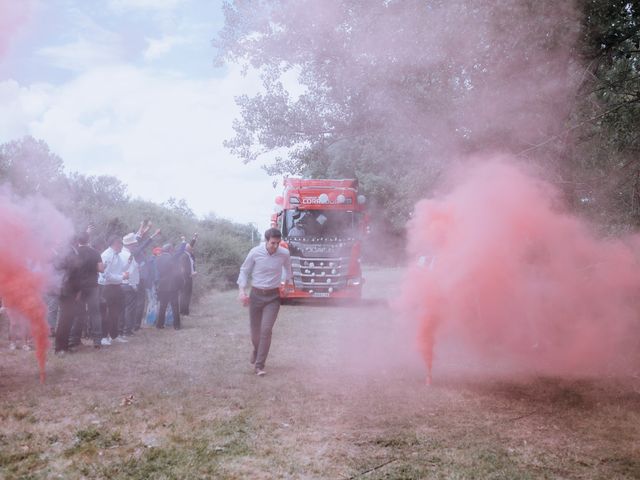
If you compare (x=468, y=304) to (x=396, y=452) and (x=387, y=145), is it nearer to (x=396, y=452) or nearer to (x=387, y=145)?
(x=396, y=452)

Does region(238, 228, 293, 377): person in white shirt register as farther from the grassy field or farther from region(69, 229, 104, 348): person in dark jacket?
region(69, 229, 104, 348): person in dark jacket

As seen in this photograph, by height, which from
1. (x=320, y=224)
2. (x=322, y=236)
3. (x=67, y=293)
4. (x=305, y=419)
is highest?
(x=320, y=224)

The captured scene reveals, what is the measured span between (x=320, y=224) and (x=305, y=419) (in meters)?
12.2

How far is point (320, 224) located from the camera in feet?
59.0

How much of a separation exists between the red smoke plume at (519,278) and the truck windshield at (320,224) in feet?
22.8

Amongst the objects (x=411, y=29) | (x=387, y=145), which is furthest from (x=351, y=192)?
(x=411, y=29)

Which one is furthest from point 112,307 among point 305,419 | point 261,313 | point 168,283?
point 305,419

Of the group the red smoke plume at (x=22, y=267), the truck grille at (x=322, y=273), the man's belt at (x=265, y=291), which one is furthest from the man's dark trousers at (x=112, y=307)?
the truck grille at (x=322, y=273)

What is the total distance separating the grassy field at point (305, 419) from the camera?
472 cm

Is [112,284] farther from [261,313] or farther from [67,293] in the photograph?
[261,313]

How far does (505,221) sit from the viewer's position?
28.5ft

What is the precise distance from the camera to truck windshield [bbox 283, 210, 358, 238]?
17.9 m

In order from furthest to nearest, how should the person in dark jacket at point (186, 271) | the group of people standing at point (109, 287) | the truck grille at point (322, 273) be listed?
the truck grille at point (322, 273) → the person in dark jacket at point (186, 271) → the group of people standing at point (109, 287)

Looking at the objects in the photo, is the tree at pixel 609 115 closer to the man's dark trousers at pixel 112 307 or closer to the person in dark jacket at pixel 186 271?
the man's dark trousers at pixel 112 307
